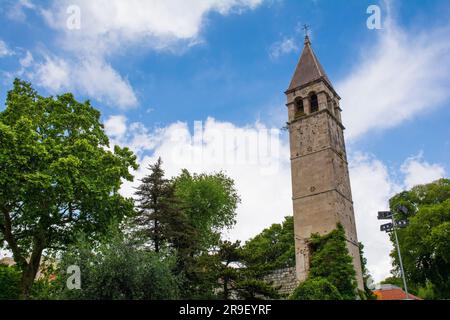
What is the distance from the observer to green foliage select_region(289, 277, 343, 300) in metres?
21.4

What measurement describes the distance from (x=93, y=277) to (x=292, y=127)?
63.7 feet

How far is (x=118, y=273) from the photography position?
14.4 m

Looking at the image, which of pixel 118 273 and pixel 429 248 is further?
pixel 429 248

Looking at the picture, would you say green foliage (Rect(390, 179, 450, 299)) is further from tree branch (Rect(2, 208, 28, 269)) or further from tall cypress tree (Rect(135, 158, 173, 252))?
tree branch (Rect(2, 208, 28, 269))

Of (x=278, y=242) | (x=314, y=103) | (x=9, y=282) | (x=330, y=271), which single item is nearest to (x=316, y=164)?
(x=314, y=103)

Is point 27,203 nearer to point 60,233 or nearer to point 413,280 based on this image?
point 60,233

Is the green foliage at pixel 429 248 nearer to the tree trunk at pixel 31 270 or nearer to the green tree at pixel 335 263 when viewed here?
the green tree at pixel 335 263

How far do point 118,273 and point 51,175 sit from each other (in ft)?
19.1

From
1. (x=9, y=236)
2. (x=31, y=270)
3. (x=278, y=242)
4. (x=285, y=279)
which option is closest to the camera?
(x=9, y=236)

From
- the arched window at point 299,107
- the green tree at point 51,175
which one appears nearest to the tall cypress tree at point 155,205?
the green tree at point 51,175

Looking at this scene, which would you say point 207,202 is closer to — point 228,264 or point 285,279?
point 285,279

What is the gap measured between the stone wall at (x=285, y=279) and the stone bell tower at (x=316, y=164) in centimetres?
75

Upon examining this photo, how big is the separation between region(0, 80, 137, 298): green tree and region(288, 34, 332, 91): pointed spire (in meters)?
15.6

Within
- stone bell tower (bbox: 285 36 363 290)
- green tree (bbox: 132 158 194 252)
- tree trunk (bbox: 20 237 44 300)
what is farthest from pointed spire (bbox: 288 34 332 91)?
tree trunk (bbox: 20 237 44 300)
